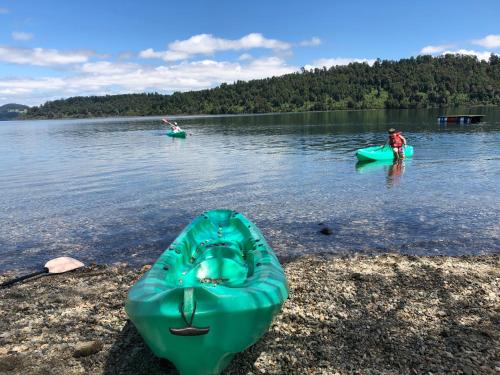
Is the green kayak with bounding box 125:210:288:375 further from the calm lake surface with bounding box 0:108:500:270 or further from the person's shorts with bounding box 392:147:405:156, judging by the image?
the person's shorts with bounding box 392:147:405:156

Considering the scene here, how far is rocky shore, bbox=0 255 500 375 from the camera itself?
5.66 m

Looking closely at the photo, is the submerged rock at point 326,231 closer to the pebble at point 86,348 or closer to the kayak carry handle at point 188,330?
the pebble at point 86,348

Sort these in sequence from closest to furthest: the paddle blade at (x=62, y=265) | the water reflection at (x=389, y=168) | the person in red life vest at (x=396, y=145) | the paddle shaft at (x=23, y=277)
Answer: the paddle shaft at (x=23, y=277), the paddle blade at (x=62, y=265), the water reflection at (x=389, y=168), the person in red life vest at (x=396, y=145)

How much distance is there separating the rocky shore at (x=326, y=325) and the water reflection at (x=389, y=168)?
460 inches

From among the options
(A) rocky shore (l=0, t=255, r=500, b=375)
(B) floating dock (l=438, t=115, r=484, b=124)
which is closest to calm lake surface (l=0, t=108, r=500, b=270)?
(A) rocky shore (l=0, t=255, r=500, b=375)

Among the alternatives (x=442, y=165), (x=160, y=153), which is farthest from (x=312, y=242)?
(x=160, y=153)

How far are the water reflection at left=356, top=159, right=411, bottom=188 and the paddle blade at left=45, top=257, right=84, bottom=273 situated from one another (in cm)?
1478

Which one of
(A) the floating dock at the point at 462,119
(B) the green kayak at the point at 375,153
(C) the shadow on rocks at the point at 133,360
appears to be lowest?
(C) the shadow on rocks at the point at 133,360

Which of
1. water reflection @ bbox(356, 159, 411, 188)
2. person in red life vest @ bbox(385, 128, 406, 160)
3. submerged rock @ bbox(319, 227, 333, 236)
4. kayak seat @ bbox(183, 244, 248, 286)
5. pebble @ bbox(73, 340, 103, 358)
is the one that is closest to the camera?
pebble @ bbox(73, 340, 103, 358)

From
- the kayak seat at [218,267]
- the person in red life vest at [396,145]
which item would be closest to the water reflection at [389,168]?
the person in red life vest at [396,145]

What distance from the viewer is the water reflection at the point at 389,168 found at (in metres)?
20.7

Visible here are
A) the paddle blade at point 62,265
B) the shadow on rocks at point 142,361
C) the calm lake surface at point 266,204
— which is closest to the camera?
the shadow on rocks at point 142,361

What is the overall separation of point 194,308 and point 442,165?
25.0 meters

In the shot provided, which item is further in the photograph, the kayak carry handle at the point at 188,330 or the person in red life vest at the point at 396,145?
the person in red life vest at the point at 396,145
